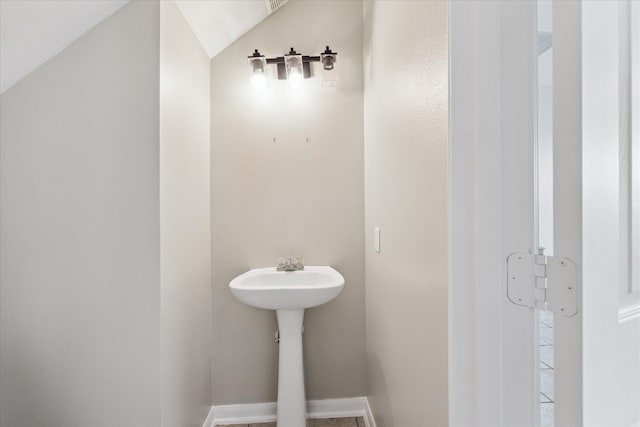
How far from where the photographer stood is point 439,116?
0.88m

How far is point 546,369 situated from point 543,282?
0.65ft

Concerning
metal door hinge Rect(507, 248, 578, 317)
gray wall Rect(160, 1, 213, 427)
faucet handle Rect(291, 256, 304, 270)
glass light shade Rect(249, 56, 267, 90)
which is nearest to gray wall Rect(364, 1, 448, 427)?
metal door hinge Rect(507, 248, 578, 317)

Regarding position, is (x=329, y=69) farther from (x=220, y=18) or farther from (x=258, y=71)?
(x=220, y=18)

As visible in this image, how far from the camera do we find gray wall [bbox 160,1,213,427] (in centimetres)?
135

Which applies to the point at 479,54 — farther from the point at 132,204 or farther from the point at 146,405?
the point at 146,405

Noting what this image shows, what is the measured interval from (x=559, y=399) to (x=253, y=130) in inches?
71.7

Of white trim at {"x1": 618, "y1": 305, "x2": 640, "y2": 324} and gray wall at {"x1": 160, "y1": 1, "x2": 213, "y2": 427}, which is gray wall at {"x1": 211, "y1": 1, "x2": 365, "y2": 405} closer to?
gray wall at {"x1": 160, "y1": 1, "x2": 213, "y2": 427}

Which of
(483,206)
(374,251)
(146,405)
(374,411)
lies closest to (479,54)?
(483,206)

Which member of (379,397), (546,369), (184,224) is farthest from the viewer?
(379,397)

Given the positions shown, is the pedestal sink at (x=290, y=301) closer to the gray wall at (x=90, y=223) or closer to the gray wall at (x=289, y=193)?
the gray wall at (x=289, y=193)

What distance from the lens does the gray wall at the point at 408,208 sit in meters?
0.90

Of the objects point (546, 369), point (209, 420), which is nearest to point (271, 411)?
point (209, 420)

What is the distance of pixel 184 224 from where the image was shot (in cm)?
156

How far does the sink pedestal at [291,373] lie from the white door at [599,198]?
132cm
